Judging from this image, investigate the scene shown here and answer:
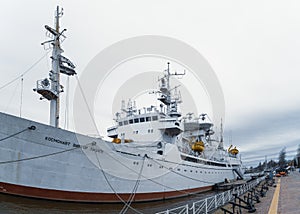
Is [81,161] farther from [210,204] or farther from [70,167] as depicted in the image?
[210,204]

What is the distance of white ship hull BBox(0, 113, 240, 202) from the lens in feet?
36.4

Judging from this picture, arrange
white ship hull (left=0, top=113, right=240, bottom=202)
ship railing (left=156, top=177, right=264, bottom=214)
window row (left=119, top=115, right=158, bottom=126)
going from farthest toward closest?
window row (left=119, top=115, right=158, bottom=126) < white ship hull (left=0, top=113, right=240, bottom=202) < ship railing (left=156, top=177, right=264, bottom=214)

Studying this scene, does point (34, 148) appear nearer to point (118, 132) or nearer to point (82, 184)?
point (82, 184)

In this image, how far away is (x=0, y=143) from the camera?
10.9m

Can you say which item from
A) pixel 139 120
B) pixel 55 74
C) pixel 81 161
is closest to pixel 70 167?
pixel 81 161

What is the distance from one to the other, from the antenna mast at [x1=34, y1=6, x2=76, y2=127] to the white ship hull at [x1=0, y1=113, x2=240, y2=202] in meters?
1.71

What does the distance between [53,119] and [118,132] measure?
11450mm

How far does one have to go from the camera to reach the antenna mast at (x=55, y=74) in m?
13.3

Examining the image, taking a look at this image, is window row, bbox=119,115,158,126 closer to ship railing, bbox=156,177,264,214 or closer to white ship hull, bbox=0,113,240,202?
white ship hull, bbox=0,113,240,202

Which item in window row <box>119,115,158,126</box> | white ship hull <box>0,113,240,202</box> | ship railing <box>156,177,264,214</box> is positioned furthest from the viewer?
window row <box>119,115,158,126</box>

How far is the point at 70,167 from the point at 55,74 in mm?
5173

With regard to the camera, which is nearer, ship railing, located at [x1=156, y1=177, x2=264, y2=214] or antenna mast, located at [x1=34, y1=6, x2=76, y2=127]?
ship railing, located at [x1=156, y1=177, x2=264, y2=214]

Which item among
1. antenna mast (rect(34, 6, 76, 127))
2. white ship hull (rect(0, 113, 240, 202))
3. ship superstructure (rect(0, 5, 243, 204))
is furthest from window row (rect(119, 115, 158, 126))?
antenna mast (rect(34, 6, 76, 127))

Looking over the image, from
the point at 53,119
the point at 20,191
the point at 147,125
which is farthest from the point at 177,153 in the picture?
the point at 20,191
